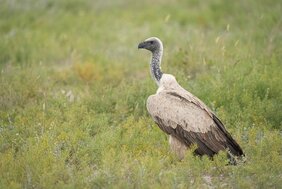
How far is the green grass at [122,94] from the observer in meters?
6.06

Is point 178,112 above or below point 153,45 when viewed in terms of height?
below

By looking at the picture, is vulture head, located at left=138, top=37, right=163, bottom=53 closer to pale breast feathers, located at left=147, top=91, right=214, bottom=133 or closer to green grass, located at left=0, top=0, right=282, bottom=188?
green grass, located at left=0, top=0, right=282, bottom=188

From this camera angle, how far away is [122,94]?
8.74 m

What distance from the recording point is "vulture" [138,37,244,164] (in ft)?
21.6

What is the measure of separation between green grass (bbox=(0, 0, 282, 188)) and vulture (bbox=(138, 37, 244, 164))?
0.21 meters

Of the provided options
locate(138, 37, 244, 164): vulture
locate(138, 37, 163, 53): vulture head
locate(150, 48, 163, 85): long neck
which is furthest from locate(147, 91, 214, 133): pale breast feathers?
locate(138, 37, 163, 53): vulture head

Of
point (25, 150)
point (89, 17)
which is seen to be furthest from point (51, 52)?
point (25, 150)

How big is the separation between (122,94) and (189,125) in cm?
219

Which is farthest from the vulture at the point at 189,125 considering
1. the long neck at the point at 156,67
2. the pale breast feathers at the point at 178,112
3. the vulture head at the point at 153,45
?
the vulture head at the point at 153,45

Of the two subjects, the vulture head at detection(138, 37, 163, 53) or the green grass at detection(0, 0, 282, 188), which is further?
the vulture head at detection(138, 37, 163, 53)

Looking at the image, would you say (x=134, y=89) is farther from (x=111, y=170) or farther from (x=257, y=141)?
(x=111, y=170)

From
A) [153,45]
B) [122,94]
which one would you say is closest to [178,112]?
[153,45]

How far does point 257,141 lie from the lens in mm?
7055

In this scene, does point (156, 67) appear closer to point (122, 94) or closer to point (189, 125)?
point (122, 94)
